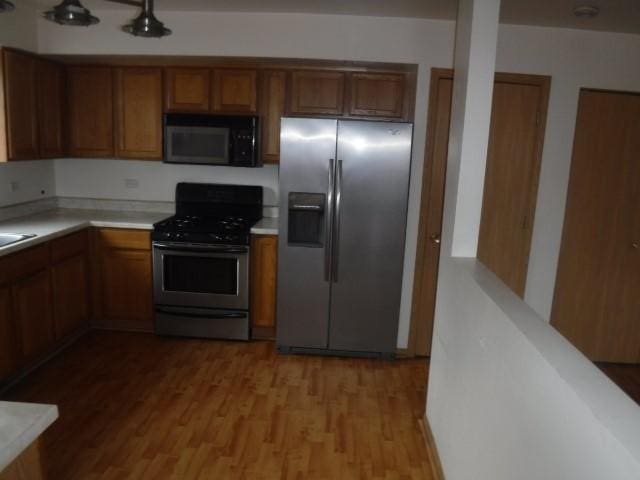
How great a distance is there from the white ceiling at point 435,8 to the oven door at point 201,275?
1.60m

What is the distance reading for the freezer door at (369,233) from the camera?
3223mm

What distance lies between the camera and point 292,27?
3.31m

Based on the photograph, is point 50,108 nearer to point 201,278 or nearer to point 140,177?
point 140,177

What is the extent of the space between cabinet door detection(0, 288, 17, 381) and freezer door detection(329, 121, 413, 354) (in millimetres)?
1962

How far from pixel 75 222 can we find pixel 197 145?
103cm

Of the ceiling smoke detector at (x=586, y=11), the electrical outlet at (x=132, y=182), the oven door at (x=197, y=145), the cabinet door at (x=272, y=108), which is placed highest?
the ceiling smoke detector at (x=586, y=11)

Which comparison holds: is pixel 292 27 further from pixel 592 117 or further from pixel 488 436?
pixel 488 436

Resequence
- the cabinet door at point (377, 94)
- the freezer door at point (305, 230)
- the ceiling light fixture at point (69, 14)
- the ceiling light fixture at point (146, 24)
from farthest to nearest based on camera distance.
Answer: the cabinet door at point (377, 94) < the freezer door at point (305, 230) < the ceiling light fixture at point (146, 24) < the ceiling light fixture at point (69, 14)

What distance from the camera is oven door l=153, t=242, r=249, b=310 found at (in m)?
3.54

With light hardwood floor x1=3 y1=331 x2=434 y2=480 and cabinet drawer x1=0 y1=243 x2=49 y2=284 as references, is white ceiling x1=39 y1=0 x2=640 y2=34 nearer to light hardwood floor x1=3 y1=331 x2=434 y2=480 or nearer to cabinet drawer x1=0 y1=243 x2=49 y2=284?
cabinet drawer x1=0 y1=243 x2=49 y2=284

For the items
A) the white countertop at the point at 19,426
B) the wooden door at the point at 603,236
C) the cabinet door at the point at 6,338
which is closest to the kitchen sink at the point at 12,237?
the cabinet door at the point at 6,338

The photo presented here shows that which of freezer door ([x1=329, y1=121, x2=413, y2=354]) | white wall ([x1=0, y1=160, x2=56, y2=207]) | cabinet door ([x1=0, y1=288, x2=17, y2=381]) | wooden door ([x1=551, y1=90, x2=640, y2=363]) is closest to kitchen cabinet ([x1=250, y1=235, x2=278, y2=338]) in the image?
freezer door ([x1=329, y1=121, x2=413, y2=354])

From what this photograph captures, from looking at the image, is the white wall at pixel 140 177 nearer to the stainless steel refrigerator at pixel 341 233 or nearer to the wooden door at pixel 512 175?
the stainless steel refrigerator at pixel 341 233

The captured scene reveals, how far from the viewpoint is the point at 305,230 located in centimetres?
343
